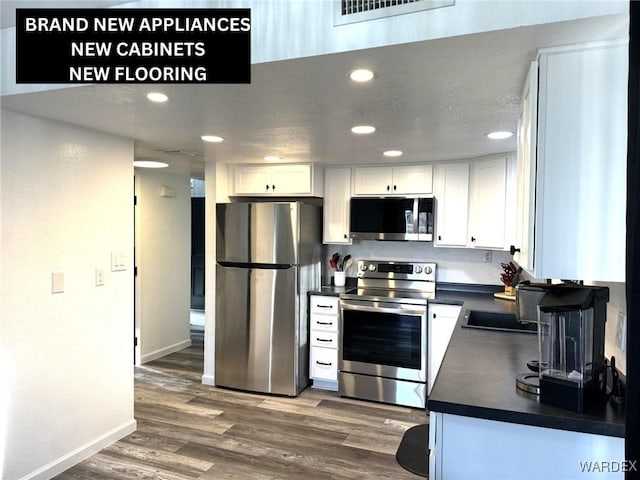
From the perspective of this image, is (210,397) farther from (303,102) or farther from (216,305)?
(303,102)

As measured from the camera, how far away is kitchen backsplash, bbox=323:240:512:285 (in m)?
3.93

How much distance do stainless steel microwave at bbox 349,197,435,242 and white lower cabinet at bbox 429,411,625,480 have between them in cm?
244

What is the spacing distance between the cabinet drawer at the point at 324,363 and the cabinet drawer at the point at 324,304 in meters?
0.34

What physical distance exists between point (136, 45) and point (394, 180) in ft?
8.72

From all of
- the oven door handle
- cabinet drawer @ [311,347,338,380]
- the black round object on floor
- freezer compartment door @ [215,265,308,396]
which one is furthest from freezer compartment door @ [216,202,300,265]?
the black round object on floor

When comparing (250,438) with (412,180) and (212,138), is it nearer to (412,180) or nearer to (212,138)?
(212,138)

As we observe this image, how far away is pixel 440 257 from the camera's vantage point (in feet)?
13.4

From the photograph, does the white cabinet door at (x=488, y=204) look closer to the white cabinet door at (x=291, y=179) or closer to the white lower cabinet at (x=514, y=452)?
the white cabinet door at (x=291, y=179)

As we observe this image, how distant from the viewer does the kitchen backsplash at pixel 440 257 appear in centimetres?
393

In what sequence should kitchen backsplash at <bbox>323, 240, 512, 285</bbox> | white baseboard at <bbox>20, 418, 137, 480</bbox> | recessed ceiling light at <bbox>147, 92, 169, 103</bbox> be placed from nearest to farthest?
recessed ceiling light at <bbox>147, 92, 169, 103</bbox>
white baseboard at <bbox>20, 418, 137, 480</bbox>
kitchen backsplash at <bbox>323, 240, 512, 285</bbox>

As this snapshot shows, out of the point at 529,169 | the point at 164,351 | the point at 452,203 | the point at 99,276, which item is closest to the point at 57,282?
the point at 99,276

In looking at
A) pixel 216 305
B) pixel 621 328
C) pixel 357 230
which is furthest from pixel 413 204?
pixel 621 328

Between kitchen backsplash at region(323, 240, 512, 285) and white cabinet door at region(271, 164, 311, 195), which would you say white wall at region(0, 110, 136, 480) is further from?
kitchen backsplash at region(323, 240, 512, 285)

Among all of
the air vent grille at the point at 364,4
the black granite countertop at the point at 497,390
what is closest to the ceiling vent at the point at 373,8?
the air vent grille at the point at 364,4
